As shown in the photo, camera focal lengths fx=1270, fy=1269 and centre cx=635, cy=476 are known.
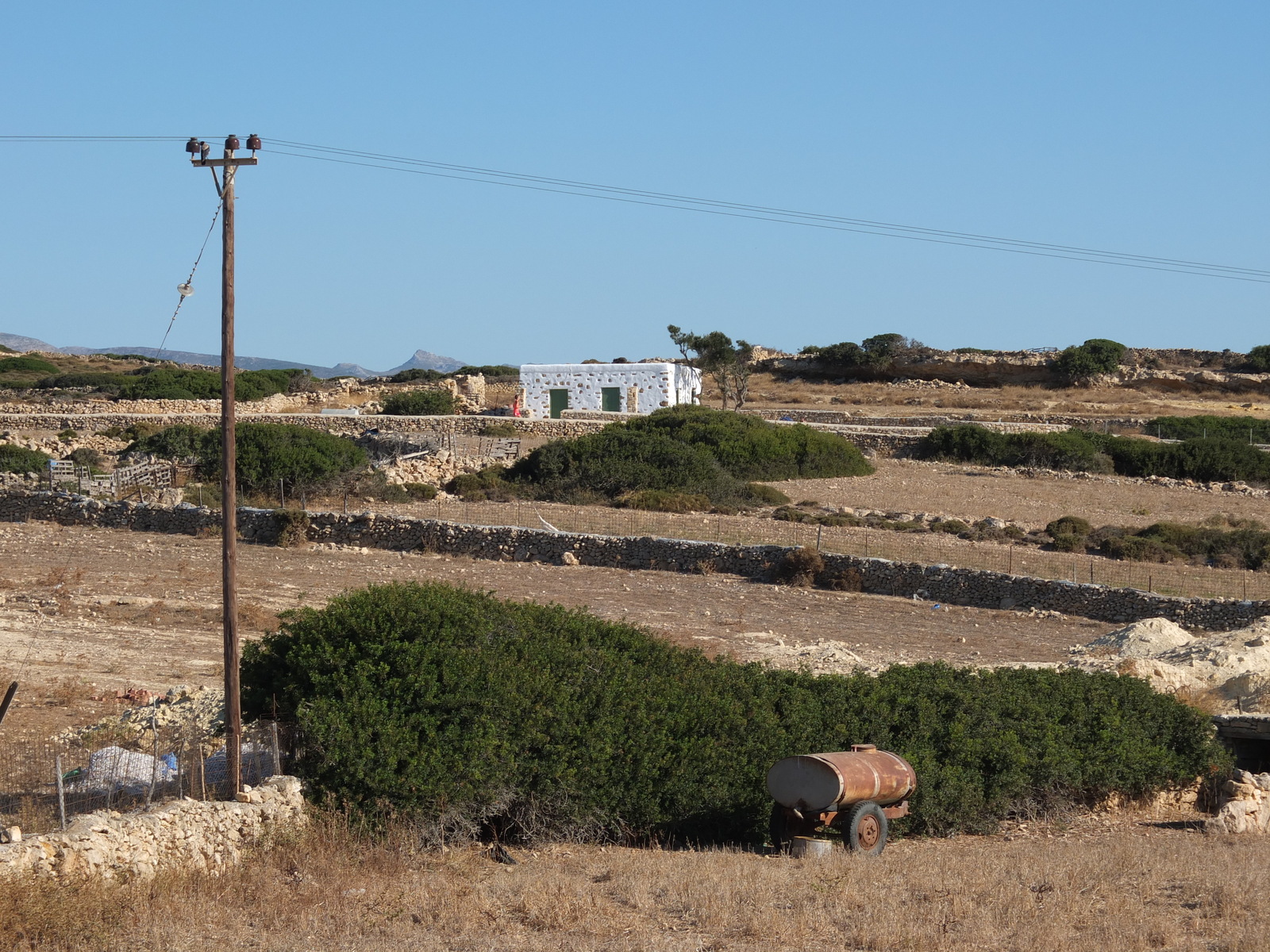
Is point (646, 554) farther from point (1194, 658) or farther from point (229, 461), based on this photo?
point (229, 461)

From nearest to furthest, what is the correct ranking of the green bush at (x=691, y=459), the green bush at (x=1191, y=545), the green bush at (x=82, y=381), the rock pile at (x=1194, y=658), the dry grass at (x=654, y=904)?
1. the dry grass at (x=654, y=904)
2. the rock pile at (x=1194, y=658)
3. the green bush at (x=1191, y=545)
4. the green bush at (x=691, y=459)
5. the green bush at (x=82, y=381)

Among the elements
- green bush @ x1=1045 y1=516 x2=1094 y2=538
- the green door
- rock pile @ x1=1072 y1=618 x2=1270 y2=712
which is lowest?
rock pile @ x1=1072 y1=618 x2=1270 y2=712

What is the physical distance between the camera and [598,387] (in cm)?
5406

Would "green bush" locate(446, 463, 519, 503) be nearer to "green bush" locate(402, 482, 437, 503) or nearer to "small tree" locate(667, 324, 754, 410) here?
"green bush" locate(402, 482, 437, 503)

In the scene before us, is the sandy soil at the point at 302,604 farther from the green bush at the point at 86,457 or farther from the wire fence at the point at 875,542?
the green bush at the point at 86,457

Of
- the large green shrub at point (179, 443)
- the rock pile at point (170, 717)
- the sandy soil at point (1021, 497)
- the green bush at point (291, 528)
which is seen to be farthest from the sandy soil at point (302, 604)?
the sandy soil at point (1021, 497)

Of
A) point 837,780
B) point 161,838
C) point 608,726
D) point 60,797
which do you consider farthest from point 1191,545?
point 60,797

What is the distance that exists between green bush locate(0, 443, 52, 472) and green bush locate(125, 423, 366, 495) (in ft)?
9.93

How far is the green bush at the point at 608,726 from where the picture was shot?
1076cm

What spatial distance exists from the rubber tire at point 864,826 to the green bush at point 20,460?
34.3 meters

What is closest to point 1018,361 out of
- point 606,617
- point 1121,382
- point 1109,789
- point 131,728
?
point 1121,382

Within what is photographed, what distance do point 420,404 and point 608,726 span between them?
160ft

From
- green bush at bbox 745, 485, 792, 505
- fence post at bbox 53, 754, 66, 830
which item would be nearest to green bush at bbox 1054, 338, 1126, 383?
green bush at bbox 745, 485, 792, 505

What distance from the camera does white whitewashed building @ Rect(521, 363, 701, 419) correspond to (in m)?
53.8
